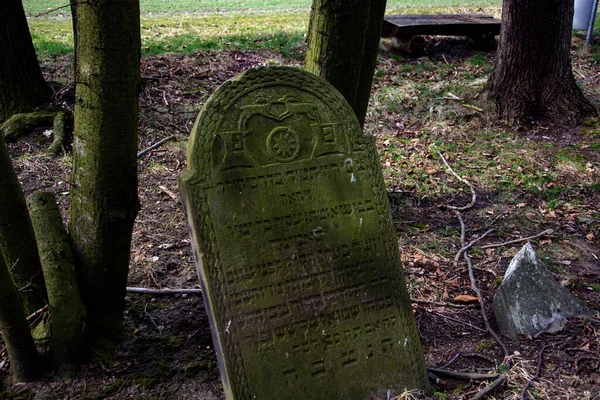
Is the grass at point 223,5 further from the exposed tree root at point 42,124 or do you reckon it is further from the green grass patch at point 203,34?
the exposed tree root at point 42,124

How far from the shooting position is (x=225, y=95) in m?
2.90

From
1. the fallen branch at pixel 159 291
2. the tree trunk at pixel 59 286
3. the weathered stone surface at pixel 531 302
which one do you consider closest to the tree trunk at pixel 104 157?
the tree trunk at pixel 59 286

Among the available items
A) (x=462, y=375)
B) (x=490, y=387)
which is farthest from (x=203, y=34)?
(x=490, y=387)

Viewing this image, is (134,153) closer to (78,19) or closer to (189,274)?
(78,19)

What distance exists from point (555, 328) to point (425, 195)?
2349 mm

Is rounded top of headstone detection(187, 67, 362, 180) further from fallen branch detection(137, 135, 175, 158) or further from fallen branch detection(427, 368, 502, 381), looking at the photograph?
fallen branch detection(137, 135, 175, 158)

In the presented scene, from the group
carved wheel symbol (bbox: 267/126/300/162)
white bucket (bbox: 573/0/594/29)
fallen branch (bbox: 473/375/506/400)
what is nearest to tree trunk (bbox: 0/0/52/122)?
carved wheel symbol (bbox: 267/126/300/162)

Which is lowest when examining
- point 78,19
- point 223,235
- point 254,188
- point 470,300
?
point 470,300

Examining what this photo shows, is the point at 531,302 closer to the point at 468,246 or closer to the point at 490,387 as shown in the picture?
the point at 490,387

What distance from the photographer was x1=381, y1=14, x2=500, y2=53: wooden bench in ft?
30.5

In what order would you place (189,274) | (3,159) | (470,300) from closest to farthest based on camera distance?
(3,159), (470,300), (189,274)

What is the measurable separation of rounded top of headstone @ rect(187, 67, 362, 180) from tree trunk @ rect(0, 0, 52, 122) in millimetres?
4461

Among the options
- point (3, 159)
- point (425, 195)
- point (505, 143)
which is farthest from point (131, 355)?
point (505, 143)

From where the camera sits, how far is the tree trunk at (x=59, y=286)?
10.3 ft
